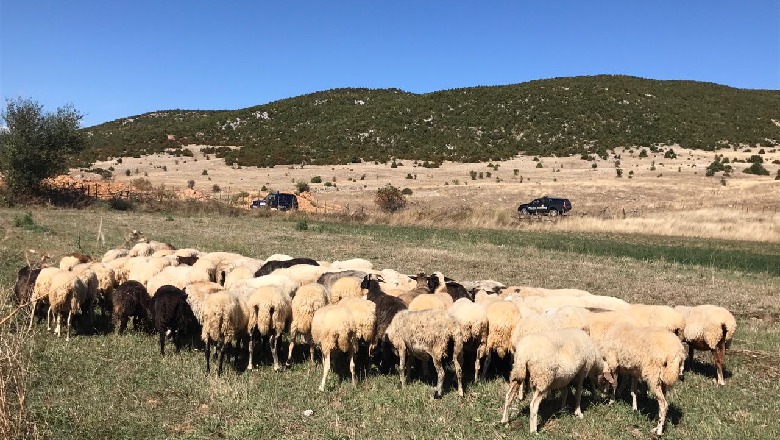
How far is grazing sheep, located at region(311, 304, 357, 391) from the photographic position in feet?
28.1

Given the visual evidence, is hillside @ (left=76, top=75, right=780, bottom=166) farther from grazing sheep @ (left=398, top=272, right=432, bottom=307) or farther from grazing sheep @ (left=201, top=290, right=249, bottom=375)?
grazing sheep @ (left=201, top=290, right=249, bottom=375)

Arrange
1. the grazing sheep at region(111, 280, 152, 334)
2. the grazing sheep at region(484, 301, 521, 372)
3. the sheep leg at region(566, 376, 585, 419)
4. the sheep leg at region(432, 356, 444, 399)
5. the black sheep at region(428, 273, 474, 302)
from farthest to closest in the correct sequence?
the black sheep at region(428, 273, 474, 302), the grazing sheep at region(111, 280, 152, 334), the grazing sheep at region(484, 301, 521, 372), the sheep leg at region(432, 356, 444, 399), the sheep leg at region(566, 376, 585, 419)

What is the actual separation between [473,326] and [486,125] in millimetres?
75474

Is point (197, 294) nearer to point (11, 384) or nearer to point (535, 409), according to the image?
point (11, 384)

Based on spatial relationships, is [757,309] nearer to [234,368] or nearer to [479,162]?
[234,368]

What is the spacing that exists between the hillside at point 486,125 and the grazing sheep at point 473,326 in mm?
60148

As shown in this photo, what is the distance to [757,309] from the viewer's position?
15.8 m

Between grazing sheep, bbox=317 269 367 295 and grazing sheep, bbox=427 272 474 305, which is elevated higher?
grazing sheep, bbox=317 269 367 295

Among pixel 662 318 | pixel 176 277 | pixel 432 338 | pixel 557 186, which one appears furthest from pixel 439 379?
pixel 557 186

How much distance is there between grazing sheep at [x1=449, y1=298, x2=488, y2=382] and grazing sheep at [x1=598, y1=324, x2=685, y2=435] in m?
1.82

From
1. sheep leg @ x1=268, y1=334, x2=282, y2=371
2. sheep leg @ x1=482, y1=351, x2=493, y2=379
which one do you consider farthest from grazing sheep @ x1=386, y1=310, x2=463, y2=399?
sheep leg @ x1=268, y1=334, x2=282, y2=371

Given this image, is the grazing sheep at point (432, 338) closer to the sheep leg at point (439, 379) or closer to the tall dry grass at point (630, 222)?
the sheep leg at point (439, 379)

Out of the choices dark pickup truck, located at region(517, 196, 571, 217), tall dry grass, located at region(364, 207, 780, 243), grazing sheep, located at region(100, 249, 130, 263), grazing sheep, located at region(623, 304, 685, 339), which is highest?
grazing sheep, located at region(100, 249, 130, 263)

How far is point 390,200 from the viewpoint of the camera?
144 feet
